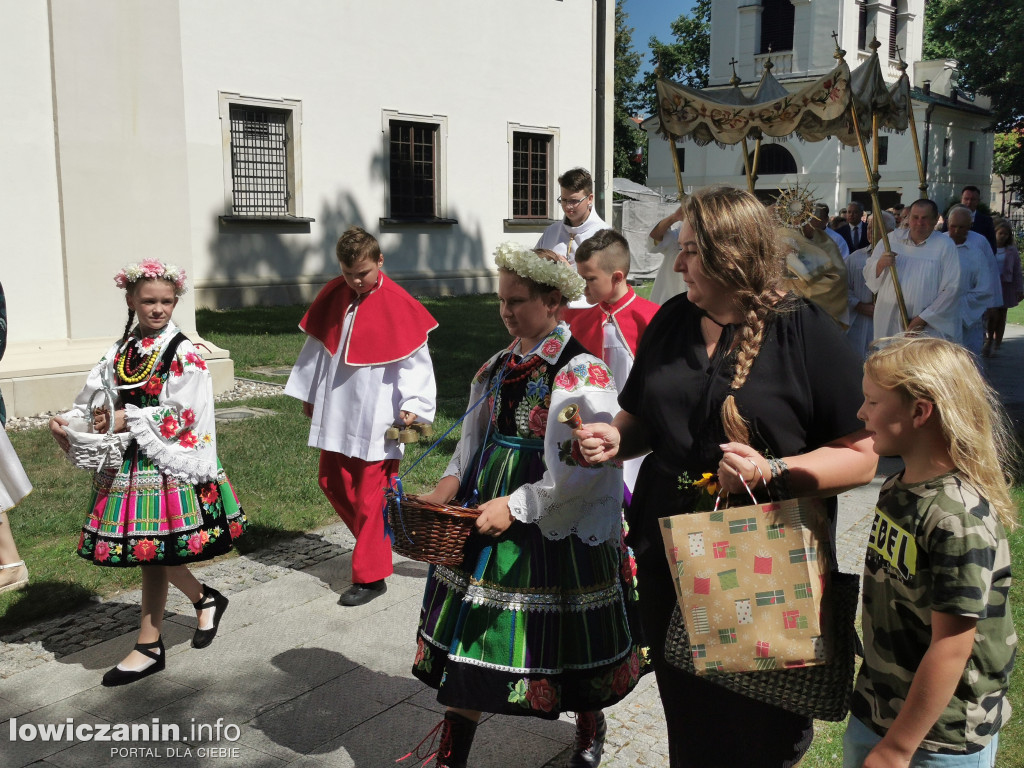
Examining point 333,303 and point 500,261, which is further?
point 333,303

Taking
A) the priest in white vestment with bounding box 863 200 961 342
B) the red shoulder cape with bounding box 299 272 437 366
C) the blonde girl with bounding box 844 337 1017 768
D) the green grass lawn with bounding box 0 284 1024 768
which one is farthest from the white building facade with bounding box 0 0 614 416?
the blonde girl with bounding box 844 337 1017 768

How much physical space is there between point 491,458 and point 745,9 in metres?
42.6

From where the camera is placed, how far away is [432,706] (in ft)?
13.2

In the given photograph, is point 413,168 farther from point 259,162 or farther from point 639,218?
point 639,218

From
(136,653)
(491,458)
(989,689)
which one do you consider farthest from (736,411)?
(136,653)

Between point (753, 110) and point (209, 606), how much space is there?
7856mm

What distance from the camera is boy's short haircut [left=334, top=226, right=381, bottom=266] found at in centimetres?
523

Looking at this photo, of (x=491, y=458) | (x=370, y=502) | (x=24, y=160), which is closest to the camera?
(x=491, y=458)

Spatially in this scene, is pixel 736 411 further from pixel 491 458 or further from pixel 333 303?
pixel 333 303

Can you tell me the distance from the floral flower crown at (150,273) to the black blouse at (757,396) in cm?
256

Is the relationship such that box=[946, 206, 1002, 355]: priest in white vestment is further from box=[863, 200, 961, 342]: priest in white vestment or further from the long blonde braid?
the long blonde braid

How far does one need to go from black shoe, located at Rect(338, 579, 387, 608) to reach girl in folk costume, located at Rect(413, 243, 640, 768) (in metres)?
1.92

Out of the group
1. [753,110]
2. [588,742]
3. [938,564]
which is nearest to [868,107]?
[753,110]

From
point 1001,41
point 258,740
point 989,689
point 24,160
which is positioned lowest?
point 258,740
